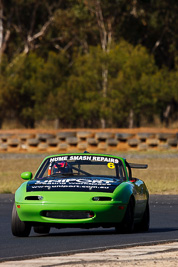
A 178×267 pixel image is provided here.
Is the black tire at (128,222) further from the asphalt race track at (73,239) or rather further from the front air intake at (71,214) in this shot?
the front air intake at (71,214)

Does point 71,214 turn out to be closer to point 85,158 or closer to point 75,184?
point 75,184

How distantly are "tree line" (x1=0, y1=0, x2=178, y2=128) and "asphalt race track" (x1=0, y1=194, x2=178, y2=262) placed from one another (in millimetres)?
32914

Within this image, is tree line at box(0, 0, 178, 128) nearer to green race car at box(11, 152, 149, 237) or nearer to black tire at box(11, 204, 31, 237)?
green race car at box(11, 152, 149, 237)

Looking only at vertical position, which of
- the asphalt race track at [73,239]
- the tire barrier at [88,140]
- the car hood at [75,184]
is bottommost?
the tire barrier at [88,140]

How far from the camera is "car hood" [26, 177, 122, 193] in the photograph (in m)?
10.3

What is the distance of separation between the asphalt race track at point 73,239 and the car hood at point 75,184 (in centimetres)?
68

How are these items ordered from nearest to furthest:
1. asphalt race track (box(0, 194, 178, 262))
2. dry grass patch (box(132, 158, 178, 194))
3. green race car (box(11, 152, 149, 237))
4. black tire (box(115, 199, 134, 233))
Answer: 1. asphalt race track (box(0, 194, 178, 262))
2. green race car (box(11, 152, 149, 237))
3. black tire (box(115, 199, 134, 233))
4. dry grass patch (box(132, 158, 178, 194))

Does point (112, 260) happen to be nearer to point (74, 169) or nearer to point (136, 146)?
point (74, 169)

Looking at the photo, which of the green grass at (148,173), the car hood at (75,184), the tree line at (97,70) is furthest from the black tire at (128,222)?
the tree line at (97,70)

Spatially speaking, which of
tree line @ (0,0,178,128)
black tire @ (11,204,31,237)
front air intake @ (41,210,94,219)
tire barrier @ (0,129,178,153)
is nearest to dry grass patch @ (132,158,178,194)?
tire barrier @ (0,129,178,153)

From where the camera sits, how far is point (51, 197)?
1014cm

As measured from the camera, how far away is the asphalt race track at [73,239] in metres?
8.75

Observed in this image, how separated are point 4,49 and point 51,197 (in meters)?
48.8

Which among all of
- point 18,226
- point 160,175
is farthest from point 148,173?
point 18,226
